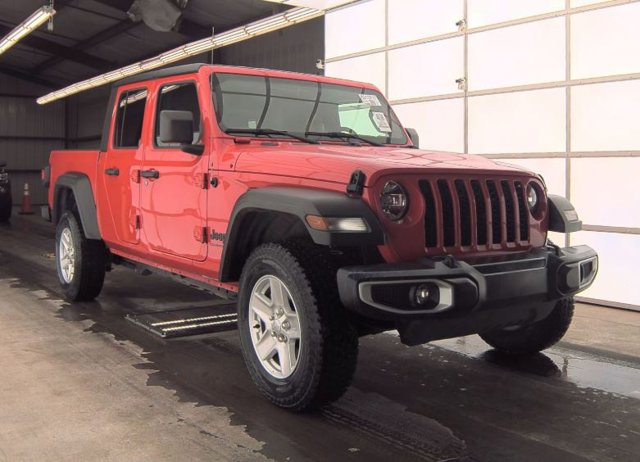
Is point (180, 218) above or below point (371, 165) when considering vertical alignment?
below

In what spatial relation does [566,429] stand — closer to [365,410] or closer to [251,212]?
[365,410]

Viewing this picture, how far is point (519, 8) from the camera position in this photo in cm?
699

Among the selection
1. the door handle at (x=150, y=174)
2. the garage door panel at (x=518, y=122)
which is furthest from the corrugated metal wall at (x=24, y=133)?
the door handle at (x=150, y=174)

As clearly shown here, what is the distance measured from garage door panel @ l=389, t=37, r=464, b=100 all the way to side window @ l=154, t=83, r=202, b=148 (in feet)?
13.6

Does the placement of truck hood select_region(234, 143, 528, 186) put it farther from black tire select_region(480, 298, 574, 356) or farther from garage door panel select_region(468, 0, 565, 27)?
garage door panel select_region(468, 0, 565, 27)

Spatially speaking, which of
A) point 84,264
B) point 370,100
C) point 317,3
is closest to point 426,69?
point 317,3

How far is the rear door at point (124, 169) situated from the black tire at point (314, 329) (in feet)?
6.19

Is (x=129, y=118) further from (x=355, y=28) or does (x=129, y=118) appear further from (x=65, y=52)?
(x=65, y=52)

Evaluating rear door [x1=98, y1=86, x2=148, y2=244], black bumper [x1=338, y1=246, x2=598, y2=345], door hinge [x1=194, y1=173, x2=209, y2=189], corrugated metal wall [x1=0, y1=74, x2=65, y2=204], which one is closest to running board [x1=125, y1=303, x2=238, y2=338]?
rear door [x1=98, y1=86, x2=148, y2=244]

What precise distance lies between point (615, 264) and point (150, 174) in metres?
4.51

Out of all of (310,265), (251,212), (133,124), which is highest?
(133,124)

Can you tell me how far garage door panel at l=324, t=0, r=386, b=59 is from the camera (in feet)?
28.5

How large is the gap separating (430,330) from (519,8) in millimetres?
5138

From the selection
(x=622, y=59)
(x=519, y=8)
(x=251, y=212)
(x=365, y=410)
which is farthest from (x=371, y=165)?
(x=519, y=8)
